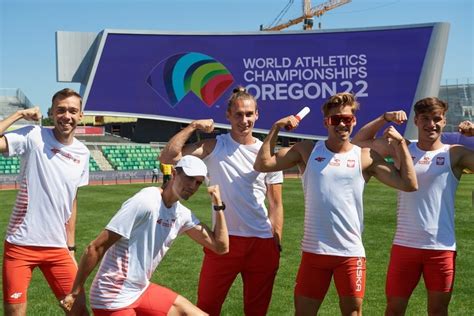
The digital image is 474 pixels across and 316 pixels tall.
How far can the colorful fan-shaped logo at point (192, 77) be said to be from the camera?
44.6 metres

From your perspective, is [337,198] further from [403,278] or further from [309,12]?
[309,12]

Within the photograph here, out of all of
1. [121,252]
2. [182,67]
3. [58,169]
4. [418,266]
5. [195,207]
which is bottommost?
[195,207]

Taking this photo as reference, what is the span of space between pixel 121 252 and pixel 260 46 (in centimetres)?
4109

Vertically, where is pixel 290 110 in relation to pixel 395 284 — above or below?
above

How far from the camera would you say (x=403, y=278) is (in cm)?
498

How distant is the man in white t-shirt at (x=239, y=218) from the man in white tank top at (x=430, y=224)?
3.81 feet

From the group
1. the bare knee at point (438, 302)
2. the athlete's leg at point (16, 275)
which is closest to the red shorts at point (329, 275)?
the bare knee at point (438, 302)

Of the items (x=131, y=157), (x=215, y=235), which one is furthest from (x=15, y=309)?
(x=131, y=157)

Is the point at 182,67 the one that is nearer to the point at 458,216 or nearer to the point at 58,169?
the point at 458,216

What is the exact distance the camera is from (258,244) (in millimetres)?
4992

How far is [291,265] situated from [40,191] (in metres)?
5.91

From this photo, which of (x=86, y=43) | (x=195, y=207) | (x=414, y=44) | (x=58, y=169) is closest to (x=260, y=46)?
(x=414, y=44)

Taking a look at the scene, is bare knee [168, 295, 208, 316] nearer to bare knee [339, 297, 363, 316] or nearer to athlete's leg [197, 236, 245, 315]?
athlete's leg [197, 236, 245, 315]

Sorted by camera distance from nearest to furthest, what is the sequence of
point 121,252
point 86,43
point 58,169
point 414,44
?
point 121,252, point 58,169, point 414,44, point 86,43
